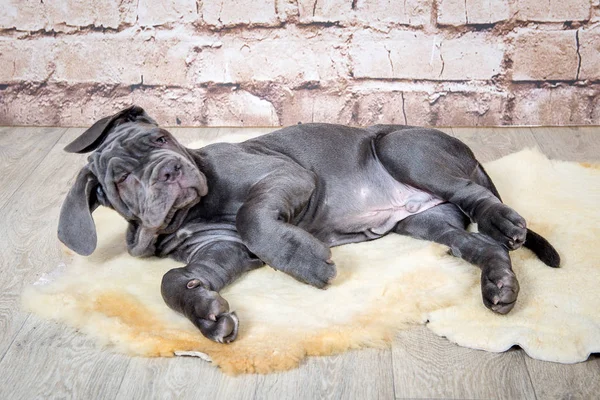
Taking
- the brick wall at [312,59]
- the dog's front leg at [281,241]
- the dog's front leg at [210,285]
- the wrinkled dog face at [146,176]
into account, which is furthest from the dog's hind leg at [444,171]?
the brick wall at [312,59]

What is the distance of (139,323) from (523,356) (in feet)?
4.90

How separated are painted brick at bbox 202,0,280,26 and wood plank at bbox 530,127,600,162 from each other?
188 centimetres

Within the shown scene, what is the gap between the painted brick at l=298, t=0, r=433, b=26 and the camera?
499 cm

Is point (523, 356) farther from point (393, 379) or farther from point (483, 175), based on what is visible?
point (483, 175)

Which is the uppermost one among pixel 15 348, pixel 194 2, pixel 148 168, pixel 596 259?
pixel 194 2

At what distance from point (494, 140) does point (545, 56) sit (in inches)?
24.6

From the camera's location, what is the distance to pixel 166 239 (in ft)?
11.8

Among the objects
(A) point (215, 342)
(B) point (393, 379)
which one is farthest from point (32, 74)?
(B) point (393, 379)

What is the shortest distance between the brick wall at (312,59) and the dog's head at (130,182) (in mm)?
1918

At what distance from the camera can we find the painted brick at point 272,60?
5.14m

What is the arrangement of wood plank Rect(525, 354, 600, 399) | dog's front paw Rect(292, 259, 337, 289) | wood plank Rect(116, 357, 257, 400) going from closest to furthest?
1. wood plank Rect(525, 354, 600, 399)
2. wood plank Rect(116, 357, 257, 400)
3. dog's front paw Rect(292, 259, 337, 289)

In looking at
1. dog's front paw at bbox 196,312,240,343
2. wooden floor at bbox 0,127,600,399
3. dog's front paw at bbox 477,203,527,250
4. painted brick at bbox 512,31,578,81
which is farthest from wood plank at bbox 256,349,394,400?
painted brick at bbox 512,31,578,81

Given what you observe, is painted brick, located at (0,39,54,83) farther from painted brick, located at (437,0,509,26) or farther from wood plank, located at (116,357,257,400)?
wood plank, located at (116,357,257,400)

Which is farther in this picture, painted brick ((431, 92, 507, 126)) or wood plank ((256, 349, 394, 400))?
painted brick ((431, 92, 507, 126))
